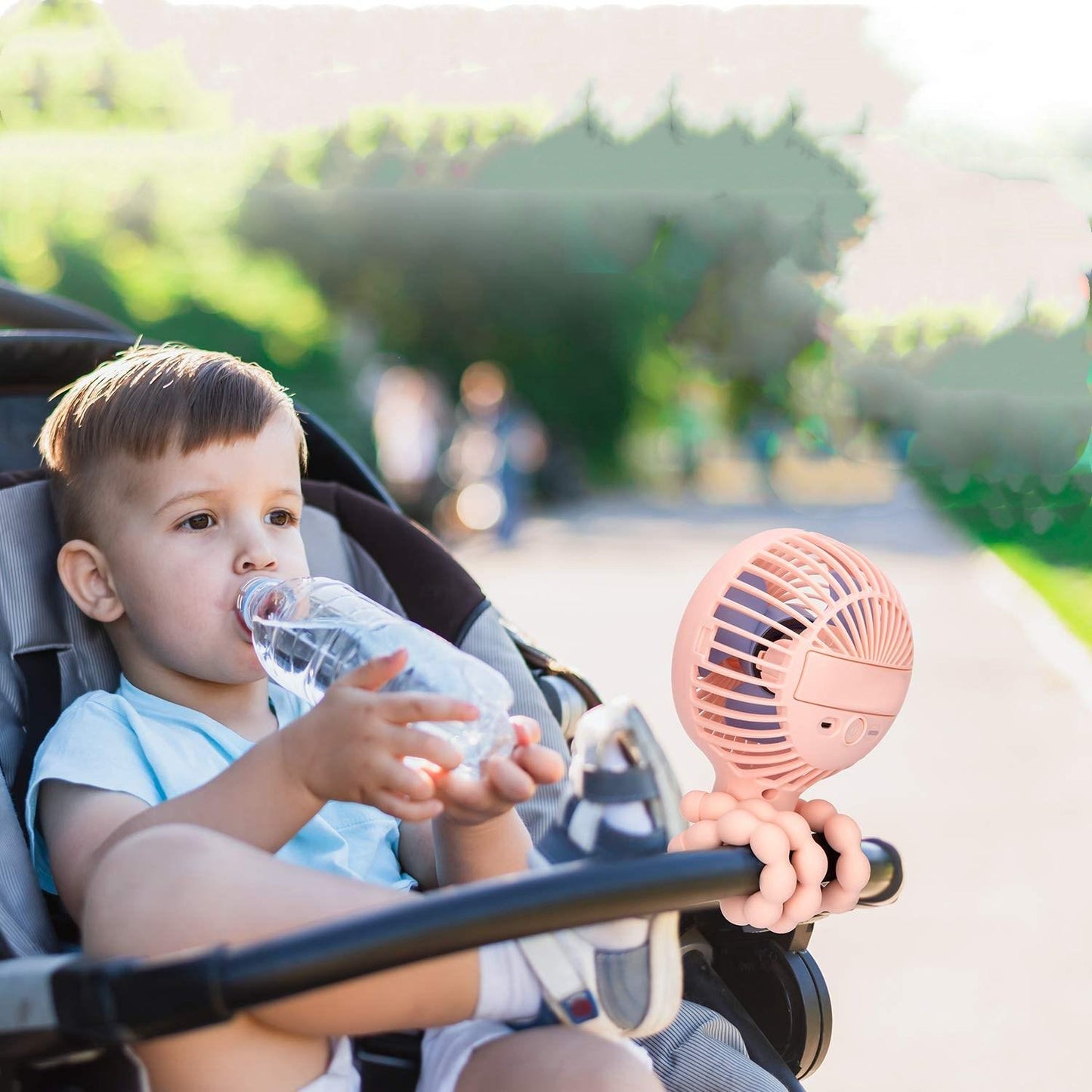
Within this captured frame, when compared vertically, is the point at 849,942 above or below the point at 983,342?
below

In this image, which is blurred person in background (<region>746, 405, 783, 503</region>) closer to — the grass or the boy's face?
the grass

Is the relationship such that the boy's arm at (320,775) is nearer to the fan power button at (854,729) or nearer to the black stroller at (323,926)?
the black stroller at (323,926)

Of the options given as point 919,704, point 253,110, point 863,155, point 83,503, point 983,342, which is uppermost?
point 253,110

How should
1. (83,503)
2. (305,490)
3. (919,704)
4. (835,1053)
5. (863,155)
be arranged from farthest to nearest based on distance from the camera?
(919,704), (863,155), (835,1053), (305,490), (83,503)

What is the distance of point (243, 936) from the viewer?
47.4 inches

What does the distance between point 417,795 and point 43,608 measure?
909 mm

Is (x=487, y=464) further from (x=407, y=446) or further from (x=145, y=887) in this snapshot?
(x=145, y=887)

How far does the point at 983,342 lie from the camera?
379 inches

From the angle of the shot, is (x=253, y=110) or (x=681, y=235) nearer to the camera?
(x=253, y=110)

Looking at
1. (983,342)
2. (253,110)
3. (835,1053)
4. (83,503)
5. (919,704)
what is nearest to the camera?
(83,503)

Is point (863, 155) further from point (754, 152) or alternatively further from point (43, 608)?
point (43, 608)

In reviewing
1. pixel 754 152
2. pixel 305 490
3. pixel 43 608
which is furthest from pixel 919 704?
pixel 43 608

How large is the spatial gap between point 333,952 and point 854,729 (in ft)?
2.06

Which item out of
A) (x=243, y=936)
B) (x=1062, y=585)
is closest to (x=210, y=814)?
(x=243, y=936)
